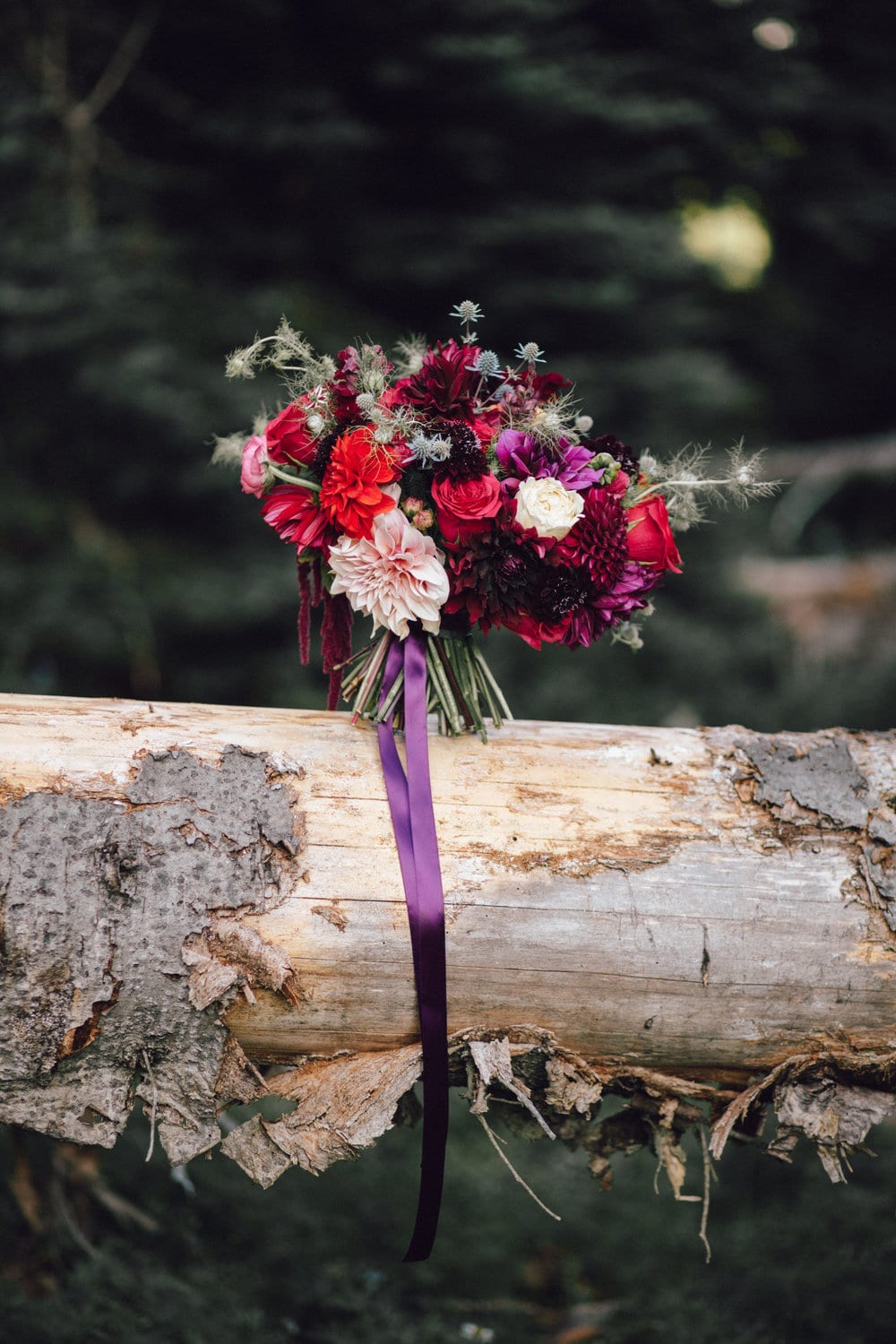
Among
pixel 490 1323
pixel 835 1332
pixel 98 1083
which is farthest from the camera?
pixel 490 1323

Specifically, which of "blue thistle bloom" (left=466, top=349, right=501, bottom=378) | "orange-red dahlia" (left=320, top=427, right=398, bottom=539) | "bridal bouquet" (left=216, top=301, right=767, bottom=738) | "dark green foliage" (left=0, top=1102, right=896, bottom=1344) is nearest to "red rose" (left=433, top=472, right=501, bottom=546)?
"bridal bouquet" (left=216, top=301, right=767, bottom=738)

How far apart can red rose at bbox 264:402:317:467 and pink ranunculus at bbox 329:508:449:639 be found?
22cm

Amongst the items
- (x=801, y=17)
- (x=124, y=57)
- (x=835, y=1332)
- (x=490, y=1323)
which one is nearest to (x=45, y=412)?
(x=124, y=57)

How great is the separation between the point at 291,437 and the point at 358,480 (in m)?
0.23

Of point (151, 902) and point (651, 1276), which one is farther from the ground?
point (151, 902)

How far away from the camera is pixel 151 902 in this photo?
5.96 ft

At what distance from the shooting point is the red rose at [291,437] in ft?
6.64

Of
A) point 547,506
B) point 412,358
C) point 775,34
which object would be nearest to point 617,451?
point 547,506

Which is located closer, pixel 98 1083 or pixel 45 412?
pixel 98 1083

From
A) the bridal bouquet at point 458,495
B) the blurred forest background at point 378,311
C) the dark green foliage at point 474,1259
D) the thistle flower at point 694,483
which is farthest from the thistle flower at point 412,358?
the blurred forest background at point 378,311

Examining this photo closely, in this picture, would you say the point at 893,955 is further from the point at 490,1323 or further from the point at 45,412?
the point at 45,412

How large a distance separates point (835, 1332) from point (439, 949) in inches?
75.5

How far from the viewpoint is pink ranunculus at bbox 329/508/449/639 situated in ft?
6.52

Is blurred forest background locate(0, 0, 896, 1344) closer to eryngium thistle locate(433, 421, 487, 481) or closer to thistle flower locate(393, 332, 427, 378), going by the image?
eryngium thistle locate(433, 421, 487, 481)
